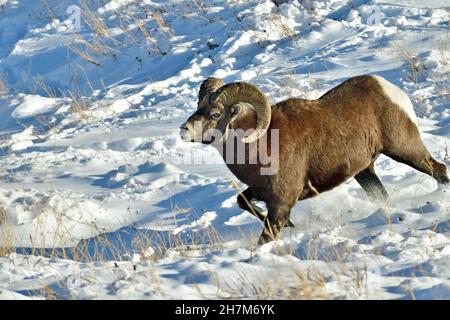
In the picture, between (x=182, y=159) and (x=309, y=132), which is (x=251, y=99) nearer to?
(x=309, y=132)

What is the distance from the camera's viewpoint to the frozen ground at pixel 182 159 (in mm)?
5672

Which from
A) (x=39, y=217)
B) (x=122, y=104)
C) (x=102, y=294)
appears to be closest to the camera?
(x=102, y=294)

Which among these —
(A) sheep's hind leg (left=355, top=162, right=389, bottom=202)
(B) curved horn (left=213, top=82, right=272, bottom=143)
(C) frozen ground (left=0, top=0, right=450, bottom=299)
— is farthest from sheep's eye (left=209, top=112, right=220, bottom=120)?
(A) sheep's hind leg (left=355, top=162, right=389, bottom=202)

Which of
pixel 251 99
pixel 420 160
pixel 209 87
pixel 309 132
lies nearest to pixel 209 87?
pixel 209 87

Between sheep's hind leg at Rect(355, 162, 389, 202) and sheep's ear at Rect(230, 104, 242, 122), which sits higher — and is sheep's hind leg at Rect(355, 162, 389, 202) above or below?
A: below

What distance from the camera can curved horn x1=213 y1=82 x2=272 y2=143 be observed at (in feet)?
23.9

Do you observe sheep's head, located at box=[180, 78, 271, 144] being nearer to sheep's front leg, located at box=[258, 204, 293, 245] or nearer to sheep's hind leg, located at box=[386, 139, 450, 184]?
sheep's front leg, located at box=[258, 204, 293, 245]

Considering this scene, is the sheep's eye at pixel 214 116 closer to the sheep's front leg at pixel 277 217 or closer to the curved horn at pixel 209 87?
the curved horn at pixel 209 87

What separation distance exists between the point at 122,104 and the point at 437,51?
544cm

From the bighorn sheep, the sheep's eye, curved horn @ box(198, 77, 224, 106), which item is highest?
curved horn @ box(198, 77, 224, 106)

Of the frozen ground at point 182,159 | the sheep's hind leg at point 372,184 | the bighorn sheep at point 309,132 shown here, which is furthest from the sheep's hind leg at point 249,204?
the sheep's hind leg at point 372,184
